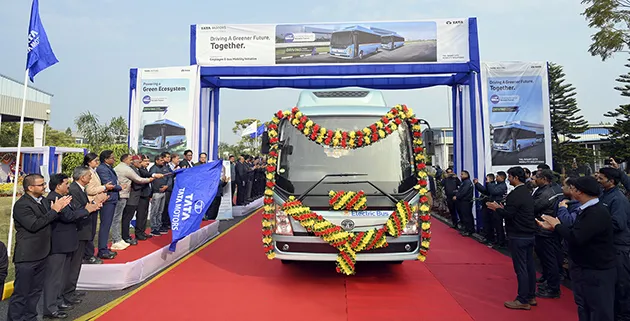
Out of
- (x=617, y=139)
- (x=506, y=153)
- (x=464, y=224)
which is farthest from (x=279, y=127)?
(x=617, y=139)

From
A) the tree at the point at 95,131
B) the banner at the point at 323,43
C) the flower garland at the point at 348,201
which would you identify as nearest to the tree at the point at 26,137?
the tree at the point at 95,131

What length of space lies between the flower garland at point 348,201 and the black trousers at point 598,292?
2447 mm

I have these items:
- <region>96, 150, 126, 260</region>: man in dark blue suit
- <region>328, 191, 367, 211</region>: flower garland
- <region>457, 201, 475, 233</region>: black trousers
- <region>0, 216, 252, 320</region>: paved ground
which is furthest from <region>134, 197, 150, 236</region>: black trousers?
<region>457, 201, 475, 233</region>: black trousers

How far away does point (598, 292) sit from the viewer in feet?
10.5

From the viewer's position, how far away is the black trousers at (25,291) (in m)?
3.62

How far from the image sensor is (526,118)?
32.4 feet

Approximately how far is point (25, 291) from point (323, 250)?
3.22 meters

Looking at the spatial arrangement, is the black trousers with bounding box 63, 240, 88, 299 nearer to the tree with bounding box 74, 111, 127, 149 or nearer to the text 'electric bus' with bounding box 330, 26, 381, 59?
the text 'electric bus' with bounding box 330, 26, 381, 59

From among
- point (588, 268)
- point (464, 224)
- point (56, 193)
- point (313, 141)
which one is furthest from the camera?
point (464, 224)

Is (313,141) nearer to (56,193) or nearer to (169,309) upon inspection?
(169,309)

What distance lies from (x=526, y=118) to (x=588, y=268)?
7585mm

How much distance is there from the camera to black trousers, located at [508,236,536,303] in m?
4.52

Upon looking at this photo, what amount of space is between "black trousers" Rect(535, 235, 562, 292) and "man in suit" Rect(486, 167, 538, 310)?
1.76ft

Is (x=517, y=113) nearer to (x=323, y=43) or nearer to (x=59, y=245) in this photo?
(x=323, y=43)
